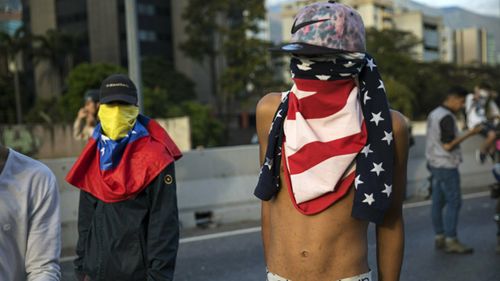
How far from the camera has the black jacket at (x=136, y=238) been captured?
280cm

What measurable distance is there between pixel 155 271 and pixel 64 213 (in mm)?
4759

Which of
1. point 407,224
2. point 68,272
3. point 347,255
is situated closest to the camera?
point 347,255

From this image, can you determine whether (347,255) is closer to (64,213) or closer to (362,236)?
(362,236)

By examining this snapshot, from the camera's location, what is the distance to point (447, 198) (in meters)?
6.57

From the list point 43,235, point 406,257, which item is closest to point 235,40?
point 406,257

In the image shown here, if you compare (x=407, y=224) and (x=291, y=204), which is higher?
(x=291, y=204)

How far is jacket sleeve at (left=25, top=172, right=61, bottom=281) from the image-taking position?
1.95 metres

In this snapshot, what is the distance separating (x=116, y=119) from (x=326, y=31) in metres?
1.47

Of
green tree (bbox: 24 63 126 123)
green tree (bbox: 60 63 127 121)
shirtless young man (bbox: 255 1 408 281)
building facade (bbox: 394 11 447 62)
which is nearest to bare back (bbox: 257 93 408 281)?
shirtless young man (bbox: 255 1 408 281)

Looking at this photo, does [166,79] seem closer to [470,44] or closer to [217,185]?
[217,185]

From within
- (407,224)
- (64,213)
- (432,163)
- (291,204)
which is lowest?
(407,224)

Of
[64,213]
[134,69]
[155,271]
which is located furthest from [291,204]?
[134,69]

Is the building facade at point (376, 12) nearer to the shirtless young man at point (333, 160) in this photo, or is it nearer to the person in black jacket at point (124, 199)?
the person in black jacket at point (124, 199)

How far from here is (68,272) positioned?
5.80 m
